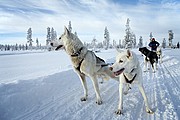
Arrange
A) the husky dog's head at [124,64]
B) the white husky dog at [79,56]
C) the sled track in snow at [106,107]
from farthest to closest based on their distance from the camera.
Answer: the white husky dog at [79,56] → the husky dog's head at [124,64] → the sled track in snow at [106,107]

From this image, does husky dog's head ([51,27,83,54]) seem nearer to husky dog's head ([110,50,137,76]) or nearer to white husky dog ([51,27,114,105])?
white husky dog ([51,27,114,105])

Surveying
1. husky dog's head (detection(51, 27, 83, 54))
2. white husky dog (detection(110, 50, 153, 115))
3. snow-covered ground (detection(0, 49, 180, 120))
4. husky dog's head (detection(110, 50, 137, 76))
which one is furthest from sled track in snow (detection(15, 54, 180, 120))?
husky dog's head (detection(51, 27, 83, 54))

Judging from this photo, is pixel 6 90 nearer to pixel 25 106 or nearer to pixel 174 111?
pixel 25 106

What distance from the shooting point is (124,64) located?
4.04 metres

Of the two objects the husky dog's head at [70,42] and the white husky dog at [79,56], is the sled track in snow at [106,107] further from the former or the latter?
the husky dog's head at [70,42]

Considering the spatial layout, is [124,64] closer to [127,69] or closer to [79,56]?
[127,69]

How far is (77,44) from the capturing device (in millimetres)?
4773

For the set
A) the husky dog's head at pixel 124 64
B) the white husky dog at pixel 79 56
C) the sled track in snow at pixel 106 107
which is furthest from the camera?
the white husky dog at pixel 79 56

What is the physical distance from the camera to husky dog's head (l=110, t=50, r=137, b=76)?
4016mm

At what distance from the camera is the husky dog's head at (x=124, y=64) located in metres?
4.02

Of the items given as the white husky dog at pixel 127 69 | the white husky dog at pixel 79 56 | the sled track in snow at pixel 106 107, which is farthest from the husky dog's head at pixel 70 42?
the sled track in snow at pixel 106 107

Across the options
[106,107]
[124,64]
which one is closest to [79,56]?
[124,64]

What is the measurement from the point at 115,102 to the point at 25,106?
7.37 ft

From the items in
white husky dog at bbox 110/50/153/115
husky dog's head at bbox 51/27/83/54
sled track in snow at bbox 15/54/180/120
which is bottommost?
sled track in snow at bbox 15/54/180/120
